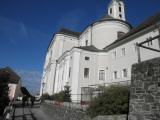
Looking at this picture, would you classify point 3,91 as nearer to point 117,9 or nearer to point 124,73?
point 124,73

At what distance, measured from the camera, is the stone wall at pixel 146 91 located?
604 cm

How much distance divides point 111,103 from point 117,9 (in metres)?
42.9

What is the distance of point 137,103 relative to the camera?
22.3 feet

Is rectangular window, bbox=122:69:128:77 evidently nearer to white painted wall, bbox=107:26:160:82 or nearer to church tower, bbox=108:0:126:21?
white painted wall, bbox=107:26:160:82

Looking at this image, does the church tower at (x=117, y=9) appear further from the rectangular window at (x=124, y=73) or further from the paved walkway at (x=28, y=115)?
the paved walkway at (x=28, y=115)

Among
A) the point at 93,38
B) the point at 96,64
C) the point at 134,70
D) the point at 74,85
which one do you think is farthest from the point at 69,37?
the point at 134,70

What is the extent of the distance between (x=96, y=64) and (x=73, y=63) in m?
4.89

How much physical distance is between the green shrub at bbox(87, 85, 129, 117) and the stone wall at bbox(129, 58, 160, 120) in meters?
3.19

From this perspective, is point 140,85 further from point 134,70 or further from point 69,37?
point 69,37

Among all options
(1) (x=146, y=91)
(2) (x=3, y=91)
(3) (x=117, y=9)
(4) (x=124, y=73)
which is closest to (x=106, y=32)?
(4) (x=124, y=73)

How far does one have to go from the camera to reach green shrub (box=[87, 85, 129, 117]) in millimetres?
10180

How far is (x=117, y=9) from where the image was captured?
48.7 m

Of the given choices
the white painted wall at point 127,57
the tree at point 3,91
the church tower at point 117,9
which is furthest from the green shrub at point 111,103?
the church tower at point 117,9

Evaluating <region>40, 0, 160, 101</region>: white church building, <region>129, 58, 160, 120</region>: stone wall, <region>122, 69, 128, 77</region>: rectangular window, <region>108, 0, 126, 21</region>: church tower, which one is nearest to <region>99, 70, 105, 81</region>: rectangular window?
<region>40, 0, 160, 101</region>: white church building
